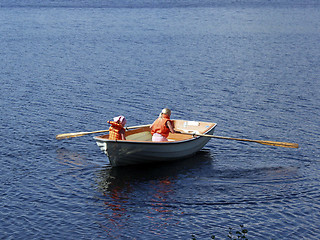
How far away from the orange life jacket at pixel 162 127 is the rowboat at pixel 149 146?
55 cm

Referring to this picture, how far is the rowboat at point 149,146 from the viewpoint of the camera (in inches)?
679

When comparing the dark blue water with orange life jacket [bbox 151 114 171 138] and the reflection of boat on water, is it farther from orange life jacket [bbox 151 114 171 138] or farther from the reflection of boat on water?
orange life jacket [bbox 151 114 171 138]

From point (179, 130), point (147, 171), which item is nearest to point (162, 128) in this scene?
point (147, 171)

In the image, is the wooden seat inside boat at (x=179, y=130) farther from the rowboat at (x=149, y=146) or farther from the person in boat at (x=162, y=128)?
the person in boat at (x=162, y=128)

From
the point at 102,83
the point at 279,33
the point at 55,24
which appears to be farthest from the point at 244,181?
the point at 55,24

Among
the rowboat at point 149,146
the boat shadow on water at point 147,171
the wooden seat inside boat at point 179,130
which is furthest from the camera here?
the wooden seat inside boat at point 179,130

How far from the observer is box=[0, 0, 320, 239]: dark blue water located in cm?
1408

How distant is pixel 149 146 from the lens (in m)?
17.6

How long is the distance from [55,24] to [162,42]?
20215 millimetres

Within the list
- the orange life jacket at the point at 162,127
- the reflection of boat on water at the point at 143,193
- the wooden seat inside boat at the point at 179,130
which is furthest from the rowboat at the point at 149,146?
the orange life jacket at the point at 162,127

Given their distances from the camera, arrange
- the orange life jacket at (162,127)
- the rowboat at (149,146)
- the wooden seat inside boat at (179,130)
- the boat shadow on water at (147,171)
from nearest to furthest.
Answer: the boat shadow on water at (147,171), the rowboat at (149,146), the orange life jacket at (162,127), the wooden seat inside boat at (179,130)

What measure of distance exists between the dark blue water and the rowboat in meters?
0.38

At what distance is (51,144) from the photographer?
20359mm

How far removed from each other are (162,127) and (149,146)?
1.29 meters
